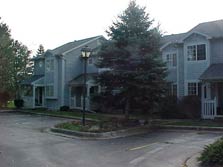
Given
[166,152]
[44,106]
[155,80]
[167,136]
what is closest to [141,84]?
[155,80]

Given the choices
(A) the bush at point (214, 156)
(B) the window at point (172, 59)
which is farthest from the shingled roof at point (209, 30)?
(A) the bush at point (214, 156)

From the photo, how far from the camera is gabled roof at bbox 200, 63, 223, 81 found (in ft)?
80.1

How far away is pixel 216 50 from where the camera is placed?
2658 cm

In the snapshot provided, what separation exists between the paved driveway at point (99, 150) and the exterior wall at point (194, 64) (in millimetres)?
10020

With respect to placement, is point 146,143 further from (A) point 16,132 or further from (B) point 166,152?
(A) point 16,132

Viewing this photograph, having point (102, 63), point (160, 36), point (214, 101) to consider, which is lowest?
point (214, 101)

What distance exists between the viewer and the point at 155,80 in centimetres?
2108

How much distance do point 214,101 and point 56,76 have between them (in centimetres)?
1894

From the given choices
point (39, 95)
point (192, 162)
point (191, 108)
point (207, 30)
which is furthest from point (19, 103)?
point (192, 162)

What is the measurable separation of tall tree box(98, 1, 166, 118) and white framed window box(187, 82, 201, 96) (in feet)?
21.0

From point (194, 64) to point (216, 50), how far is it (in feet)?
6.45

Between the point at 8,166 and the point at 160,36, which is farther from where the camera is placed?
the point at 160,36

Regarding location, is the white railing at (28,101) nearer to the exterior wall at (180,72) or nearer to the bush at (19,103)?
the bush at (19,103)

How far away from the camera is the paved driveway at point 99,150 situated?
10.9m
